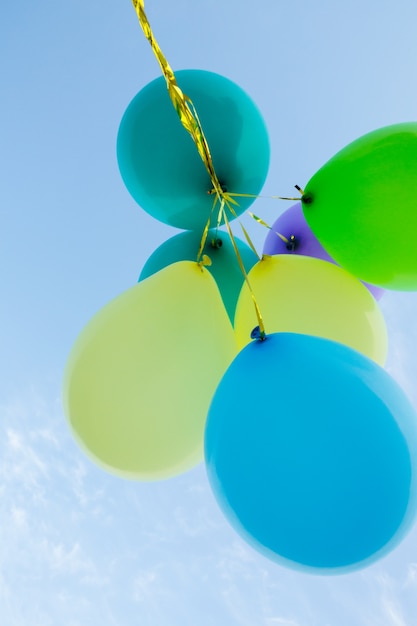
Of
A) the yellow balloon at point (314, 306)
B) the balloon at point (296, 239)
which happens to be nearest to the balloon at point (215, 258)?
the balloon at point (296, 239)

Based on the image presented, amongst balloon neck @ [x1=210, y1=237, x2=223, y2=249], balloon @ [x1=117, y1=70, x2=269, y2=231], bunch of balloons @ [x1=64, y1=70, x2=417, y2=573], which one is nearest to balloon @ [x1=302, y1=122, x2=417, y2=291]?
bunch of balloons @ [x1=64, y1=70, x2=417, y2=573]

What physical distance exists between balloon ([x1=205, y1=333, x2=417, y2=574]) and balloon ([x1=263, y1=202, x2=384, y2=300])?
1.13 meters

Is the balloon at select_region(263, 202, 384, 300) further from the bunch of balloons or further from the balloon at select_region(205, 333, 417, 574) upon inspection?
the balloon at select_region(205, 333, 417, 574)

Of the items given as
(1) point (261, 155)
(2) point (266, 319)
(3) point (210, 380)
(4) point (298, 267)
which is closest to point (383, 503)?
(3) point (210, 380)

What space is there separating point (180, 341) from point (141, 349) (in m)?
0.12

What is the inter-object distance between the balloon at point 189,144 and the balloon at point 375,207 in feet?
1.23

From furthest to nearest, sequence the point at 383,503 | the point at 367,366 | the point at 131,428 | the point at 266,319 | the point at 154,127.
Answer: the point at 154,127 < the point at 266,319 < the point at 131,428 < the point at 367,366 < the point at 383,503

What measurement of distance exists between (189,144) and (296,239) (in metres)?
0.70

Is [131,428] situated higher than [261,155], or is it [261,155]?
[261,155]

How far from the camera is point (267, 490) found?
1.20 metres

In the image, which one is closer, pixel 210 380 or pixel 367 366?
pixel 367 366

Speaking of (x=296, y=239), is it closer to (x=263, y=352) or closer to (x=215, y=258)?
(x=215, y=258)

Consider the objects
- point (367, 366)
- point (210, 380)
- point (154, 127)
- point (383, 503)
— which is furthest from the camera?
point (154, 127)

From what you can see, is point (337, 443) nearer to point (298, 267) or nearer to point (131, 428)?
point (131, 428)
